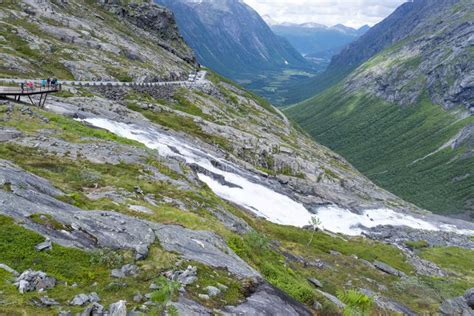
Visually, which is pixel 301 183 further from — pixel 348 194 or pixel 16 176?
pixel 16 176

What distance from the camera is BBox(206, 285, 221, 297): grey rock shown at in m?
19.3

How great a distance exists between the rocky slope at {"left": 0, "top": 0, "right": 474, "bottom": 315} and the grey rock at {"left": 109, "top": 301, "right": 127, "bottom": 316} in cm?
6

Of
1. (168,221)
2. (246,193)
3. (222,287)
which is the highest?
(222,287)

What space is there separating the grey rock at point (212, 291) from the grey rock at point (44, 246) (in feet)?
27.3

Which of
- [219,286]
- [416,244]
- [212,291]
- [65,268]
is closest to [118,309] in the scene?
[65,268]

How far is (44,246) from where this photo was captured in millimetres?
18688

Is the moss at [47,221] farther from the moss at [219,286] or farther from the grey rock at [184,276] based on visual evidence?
the moss at [219,286]

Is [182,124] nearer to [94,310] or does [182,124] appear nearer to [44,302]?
[44,302]

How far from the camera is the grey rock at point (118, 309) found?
50.5ft

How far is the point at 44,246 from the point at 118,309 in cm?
599

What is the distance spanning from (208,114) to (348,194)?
56674 millimetres

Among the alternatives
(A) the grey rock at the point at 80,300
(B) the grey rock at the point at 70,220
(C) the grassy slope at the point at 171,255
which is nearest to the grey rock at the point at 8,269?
(C) the grassy slope at the point at 171,255

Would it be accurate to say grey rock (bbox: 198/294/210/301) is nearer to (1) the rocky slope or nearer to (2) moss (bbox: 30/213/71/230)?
(1) the rocky slope

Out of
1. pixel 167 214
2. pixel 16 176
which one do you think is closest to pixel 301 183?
pixel 167 214
